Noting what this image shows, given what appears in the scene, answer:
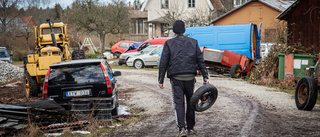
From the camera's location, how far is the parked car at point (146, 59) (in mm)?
23438

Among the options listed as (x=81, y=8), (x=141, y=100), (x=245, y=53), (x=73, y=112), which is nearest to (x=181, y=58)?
(x=73, y=112)

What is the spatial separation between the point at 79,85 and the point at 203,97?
2917 millimetres

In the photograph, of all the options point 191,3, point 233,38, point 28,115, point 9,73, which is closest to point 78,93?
point 28,115

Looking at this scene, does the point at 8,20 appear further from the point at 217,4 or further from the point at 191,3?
the point at 217,4

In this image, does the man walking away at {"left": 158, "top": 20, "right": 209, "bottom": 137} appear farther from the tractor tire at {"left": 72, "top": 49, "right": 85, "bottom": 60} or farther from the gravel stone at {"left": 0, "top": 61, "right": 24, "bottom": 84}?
the gravel stone at {"left": 0, "top": 61, "right": 24, "bottom": 84}

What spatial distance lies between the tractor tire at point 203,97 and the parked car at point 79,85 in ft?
6.88

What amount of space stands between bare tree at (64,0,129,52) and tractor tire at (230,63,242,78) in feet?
86.3

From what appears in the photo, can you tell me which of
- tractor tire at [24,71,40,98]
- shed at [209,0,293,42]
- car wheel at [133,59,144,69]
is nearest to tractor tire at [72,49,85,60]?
tractor tire at [24,71,40,98]

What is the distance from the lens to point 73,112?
714 centimetres

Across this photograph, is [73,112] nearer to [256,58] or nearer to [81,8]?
[256,58]

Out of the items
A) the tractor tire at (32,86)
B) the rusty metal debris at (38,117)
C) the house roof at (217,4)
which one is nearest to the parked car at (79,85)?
the rusty metal debris at (38,117)

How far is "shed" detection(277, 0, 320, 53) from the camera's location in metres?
14.2

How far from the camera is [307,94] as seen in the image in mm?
7852

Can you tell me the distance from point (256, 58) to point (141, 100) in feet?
31.3
